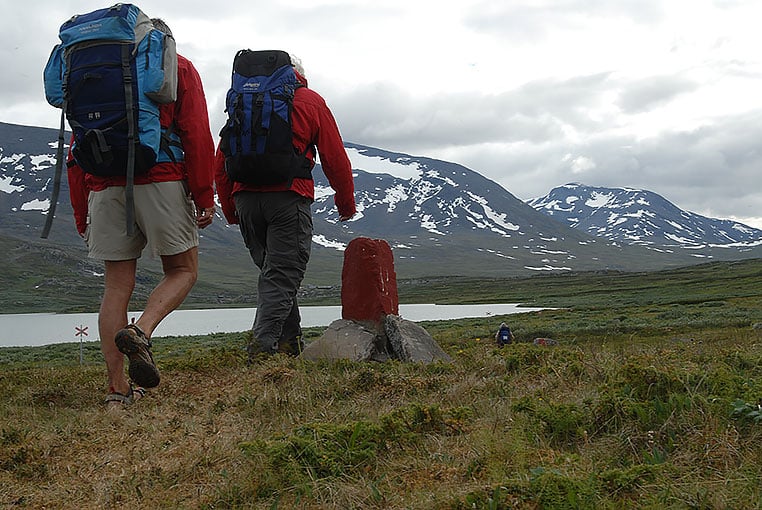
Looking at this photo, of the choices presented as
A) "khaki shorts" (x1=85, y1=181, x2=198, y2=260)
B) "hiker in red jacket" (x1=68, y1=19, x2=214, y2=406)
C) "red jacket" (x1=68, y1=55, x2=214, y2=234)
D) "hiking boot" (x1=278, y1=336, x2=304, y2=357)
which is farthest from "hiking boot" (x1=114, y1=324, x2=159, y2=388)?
"hiking boot" (x1=278, y1=336, x2=304, y2=357)

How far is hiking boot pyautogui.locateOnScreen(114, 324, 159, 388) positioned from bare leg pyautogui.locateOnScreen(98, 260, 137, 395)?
0.30 meters

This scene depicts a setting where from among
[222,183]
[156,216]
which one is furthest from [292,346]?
[156,216]

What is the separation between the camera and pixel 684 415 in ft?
12.0

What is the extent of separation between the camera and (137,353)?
5055 millimetres

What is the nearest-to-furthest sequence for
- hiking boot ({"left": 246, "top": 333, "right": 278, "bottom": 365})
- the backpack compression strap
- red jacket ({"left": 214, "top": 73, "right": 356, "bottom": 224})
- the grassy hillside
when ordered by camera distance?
the grassy hillside, the backpack compression strap, red jacket ({"left": 214, "top": 73, "right": 356, "bottom": 224}), hiking boot ({"left": 246, "top": 333, "right": 278, "bottom": 365})

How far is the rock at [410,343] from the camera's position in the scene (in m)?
7.92

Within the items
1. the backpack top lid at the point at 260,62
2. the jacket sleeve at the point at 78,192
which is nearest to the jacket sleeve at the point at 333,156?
the backpack top lid at the point at 260,62

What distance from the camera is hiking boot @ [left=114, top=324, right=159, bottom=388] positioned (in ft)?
16.4

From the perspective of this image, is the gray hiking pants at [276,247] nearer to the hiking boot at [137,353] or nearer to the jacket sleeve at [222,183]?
the jacket sleeve at [222,183]

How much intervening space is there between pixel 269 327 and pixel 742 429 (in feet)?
15.4

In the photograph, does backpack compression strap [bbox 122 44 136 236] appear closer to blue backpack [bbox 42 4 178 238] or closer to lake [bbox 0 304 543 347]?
blue backpack [bbox 42 4 178 238]

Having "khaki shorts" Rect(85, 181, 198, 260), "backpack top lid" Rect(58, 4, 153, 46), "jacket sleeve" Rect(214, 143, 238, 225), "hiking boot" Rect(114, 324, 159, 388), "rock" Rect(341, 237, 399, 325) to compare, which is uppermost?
"backpack top lid" Rect(58, 4, 153, 46)

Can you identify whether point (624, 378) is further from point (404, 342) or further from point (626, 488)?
point (404, 342)

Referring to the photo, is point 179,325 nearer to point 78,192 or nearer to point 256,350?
point 256,350
